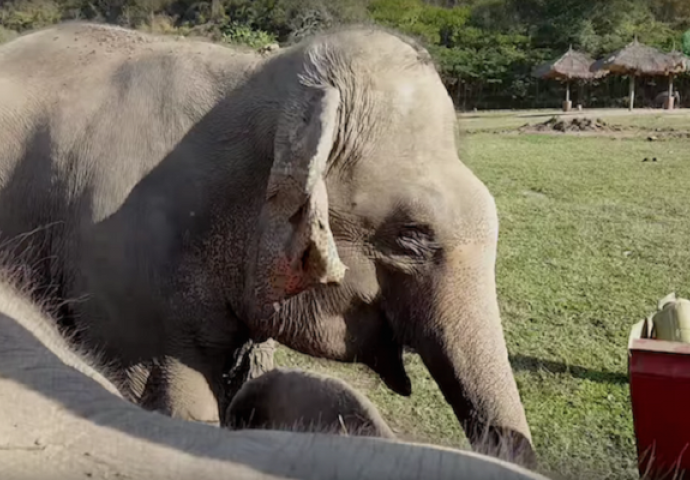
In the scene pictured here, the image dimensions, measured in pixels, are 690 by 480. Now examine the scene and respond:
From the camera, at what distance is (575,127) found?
63.5ft

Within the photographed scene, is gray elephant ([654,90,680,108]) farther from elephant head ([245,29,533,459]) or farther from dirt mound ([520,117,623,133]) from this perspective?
elephant head ([245,29,533,459])

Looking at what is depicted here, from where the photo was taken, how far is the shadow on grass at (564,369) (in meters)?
4.05

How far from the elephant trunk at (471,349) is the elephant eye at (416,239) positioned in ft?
0.20

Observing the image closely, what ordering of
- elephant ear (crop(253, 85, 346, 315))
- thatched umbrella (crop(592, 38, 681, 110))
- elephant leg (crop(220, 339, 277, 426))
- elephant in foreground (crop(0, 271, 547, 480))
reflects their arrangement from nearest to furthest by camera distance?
elephant in foreground (crop(0, 271, 547, 480)) < elephant ear (crop(253, 85, 346, 315)) < elephant leg (crop(220, 339, 277, 426)) < thatched umbrella (crop(592, 38, 681, 110))

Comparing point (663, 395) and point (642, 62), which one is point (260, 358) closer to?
point (663, 395)

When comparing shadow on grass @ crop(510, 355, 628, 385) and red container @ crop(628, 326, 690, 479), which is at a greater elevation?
red container @ crop(628, 326, 690, 479)

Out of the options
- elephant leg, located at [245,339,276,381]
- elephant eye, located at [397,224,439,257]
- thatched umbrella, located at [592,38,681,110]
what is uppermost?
elephant eye, located at [397,224,439,257]

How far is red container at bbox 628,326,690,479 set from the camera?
2.61 meters

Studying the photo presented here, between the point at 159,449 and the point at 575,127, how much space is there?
1930 centimetres

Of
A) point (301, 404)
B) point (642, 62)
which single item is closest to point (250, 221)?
point (301, 404)

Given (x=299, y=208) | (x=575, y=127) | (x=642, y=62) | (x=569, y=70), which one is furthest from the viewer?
(x=569, y=70)

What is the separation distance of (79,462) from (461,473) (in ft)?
1.13

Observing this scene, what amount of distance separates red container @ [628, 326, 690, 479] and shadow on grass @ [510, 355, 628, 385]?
1.33m

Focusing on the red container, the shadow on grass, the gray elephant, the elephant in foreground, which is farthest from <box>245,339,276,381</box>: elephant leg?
the gray elephant
